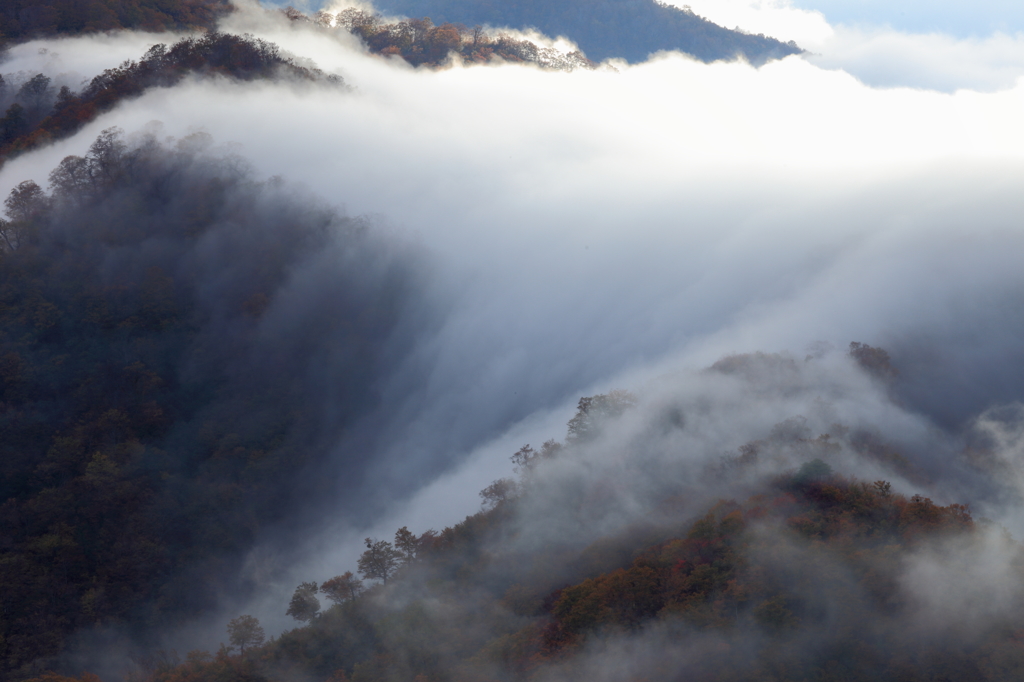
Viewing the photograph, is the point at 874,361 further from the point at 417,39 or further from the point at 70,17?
the point at 70,17

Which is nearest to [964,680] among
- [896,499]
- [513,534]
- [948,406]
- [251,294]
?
[896,499]

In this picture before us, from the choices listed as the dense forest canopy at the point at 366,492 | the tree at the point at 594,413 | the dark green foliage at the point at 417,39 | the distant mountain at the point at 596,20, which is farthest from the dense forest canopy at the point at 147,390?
the distant mountain at the point at 596,20

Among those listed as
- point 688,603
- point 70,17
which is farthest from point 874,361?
point 70,17

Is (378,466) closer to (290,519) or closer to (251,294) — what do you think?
(290,519)

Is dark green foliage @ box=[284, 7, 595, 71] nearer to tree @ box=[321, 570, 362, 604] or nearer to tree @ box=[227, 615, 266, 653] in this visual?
tree @ box=[321, 570, 362, 604]

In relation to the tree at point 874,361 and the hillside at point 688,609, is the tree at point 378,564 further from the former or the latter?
the tree at point 874,361
